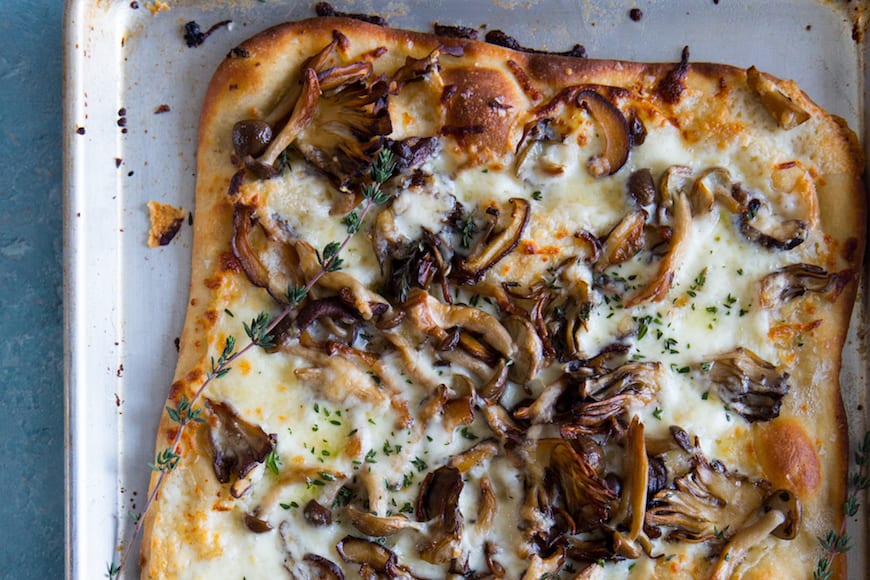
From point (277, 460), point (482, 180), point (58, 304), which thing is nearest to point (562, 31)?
point (482, 180)

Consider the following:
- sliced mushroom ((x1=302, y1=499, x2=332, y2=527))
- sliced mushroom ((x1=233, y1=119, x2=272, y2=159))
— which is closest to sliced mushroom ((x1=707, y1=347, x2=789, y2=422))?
sliced mushroom ((x1=302, y1=499, x2=332, y2=527))

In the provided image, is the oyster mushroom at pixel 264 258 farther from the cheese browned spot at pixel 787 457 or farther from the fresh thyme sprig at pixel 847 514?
the fresh thyme sprig at pixel 847 514

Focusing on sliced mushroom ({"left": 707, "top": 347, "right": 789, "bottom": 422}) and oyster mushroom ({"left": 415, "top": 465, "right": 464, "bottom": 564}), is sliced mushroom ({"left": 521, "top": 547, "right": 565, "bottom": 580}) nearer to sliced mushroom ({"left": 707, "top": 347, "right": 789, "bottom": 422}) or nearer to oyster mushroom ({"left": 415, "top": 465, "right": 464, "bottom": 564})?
oyster mushroom ({"left": 415, "top": 465, "right": 464, "bottom": 564})

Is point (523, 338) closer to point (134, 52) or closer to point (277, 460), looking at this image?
point (277, 460)

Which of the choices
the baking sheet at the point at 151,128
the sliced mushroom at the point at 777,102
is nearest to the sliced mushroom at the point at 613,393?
the baking sheet at the point at 151,128

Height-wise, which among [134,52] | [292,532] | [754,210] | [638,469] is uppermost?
[754,210]
